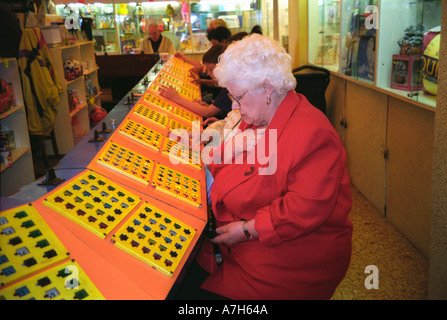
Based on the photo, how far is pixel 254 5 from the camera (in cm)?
980

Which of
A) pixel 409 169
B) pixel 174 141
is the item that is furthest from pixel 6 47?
pixel 409 169

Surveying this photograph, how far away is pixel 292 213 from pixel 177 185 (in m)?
0.54

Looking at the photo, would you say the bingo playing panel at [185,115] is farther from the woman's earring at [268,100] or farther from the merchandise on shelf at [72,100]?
the merchandise on shelf at [72,100]

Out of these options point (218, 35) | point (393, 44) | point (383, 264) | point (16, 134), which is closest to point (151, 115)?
point (383, 264)

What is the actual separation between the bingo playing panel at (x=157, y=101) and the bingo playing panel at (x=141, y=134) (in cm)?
62

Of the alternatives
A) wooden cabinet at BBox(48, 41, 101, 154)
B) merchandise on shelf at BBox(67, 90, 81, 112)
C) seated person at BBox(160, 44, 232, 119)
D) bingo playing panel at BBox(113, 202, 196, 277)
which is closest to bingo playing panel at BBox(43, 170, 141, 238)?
bingo playing panel at BBox(113, 202, 196, 277)

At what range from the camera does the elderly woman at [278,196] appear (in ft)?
4.68

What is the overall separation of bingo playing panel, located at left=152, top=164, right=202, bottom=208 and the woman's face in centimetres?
38

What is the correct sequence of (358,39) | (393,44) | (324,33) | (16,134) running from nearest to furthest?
(393,44), (358,39), (16,134), (324,33)

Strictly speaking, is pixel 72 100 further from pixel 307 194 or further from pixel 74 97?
pixel 307 194

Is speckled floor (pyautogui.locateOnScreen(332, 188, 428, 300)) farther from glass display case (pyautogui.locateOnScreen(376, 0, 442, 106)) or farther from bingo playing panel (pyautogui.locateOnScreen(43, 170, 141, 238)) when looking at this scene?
bingo playing panel (pyautogui.locateOnScreen(43, 170, 141, 238))

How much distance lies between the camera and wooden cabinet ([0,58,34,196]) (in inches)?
163

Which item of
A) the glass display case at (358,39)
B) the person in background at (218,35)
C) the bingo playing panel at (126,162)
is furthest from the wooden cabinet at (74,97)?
the bingo playing panel at (126,162)

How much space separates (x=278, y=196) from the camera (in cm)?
153
